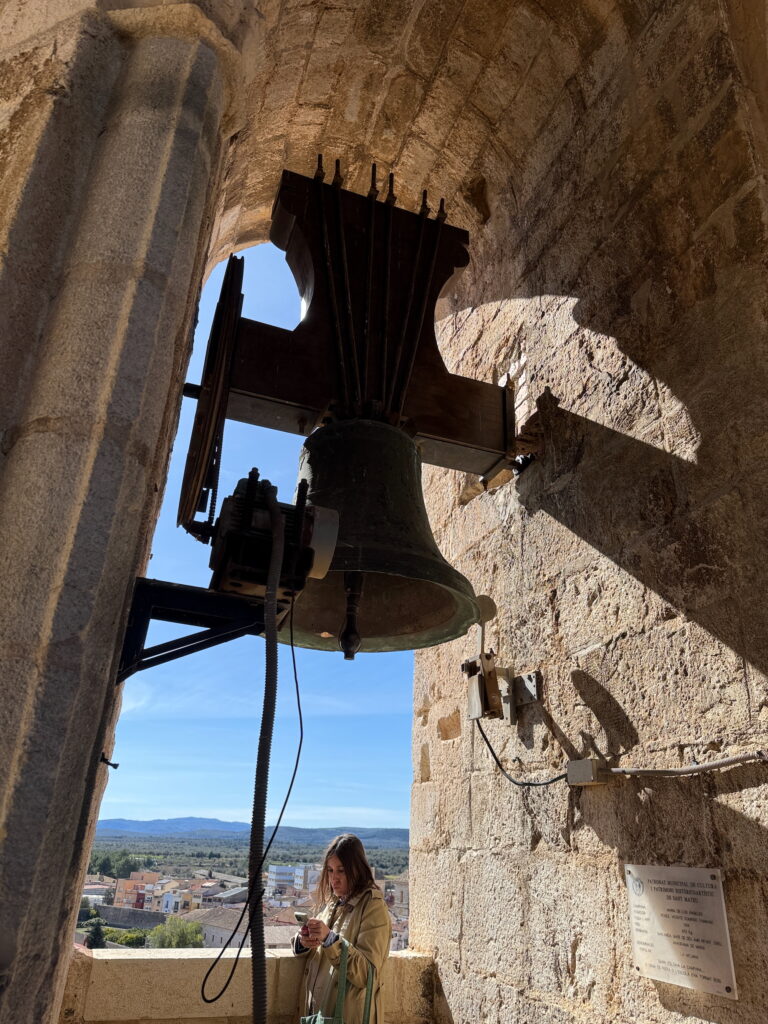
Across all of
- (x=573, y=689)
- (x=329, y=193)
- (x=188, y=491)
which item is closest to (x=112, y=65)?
(x=188, y=491)

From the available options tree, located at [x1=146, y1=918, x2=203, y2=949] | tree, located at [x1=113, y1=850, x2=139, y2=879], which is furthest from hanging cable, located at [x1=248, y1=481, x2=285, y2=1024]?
tree, located at [x1=113, y1=850, x2=139, y2=879]

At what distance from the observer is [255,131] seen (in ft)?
11.4

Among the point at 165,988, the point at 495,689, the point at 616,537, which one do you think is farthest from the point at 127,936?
the point at 616,537

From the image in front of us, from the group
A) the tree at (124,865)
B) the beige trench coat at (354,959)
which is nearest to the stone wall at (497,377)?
the beige trench coat at (354,959)

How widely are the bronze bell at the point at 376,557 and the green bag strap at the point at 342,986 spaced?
1.28m

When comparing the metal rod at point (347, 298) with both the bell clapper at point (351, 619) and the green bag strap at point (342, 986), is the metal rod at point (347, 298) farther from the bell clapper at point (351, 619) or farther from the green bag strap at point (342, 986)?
the green bag strap at point (342, 986)

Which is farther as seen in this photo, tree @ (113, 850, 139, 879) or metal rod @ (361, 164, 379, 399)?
tree @ (113, 850, 139, 879)

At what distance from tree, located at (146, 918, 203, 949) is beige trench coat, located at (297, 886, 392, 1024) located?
52 centimetres

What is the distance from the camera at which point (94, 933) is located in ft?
9.45

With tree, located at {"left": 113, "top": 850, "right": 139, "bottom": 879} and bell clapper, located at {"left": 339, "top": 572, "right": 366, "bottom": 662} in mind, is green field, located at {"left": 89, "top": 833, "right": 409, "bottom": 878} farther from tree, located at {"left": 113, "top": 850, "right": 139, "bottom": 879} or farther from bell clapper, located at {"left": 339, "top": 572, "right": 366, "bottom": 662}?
bell clapper, located at {"left": 339, "top": 572, "right": 366, "bottom": 662}

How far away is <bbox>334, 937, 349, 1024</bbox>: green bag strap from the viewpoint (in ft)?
8.30

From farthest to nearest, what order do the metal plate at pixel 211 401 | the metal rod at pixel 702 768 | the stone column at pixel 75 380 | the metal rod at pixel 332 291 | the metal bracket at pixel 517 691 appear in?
1. the metal bracket at pixel 517 691
2. the metal rod at pixel 332 291
3. the metal rod at pixel 702 768
4. the metal plate at pixel 211 401
5. the stone column at pixel 75 380

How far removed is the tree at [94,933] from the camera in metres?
2.82

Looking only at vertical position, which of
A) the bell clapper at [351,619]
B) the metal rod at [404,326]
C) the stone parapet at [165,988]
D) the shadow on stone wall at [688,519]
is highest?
the metal rod at [404,326]
